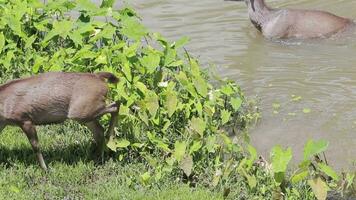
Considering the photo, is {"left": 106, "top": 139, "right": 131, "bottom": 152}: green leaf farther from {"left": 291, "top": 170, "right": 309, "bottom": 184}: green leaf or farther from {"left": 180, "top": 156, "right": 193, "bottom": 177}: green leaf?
{"left": 291, "top": 170, "right": 309, "bottom": 184}: green leaf

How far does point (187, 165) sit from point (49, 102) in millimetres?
1250

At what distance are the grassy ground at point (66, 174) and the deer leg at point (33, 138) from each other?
0.08m

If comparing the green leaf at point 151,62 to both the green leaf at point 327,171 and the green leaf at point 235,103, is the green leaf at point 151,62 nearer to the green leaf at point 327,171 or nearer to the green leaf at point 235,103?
the green leaf at point 235,103

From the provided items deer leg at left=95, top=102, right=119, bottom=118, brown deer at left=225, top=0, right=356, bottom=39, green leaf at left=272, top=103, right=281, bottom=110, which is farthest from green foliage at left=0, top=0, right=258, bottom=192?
brown deer at left=225, top=0, right=356, bottom=39

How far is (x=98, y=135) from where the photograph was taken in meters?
6.86

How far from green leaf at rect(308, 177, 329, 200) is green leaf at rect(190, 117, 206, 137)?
1099 millimetres

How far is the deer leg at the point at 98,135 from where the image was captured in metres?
6.81

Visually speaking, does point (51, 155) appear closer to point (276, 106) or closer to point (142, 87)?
point (142, 87)

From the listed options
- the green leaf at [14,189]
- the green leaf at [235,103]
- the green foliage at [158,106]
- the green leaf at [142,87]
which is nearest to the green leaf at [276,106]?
the green foliage at [158,106]

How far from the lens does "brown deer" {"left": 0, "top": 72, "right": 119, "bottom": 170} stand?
6.57 m

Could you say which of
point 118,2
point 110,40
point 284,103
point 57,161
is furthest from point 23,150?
point 118,2

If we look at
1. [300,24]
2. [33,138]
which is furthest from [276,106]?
[300,24]

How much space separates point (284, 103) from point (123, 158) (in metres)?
2.42

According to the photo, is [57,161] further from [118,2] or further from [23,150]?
[118,2]
